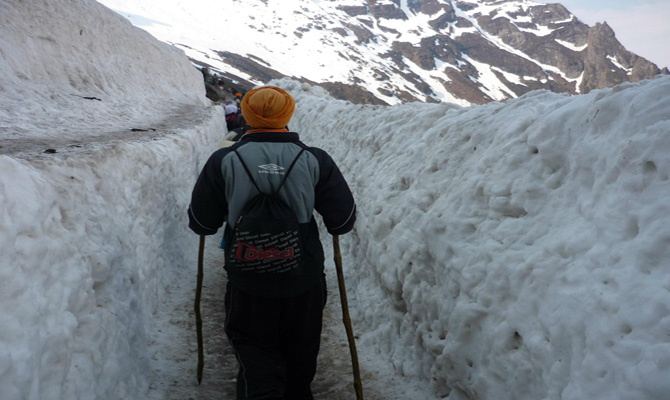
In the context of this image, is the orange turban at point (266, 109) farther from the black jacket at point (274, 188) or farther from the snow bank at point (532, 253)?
the snow bank at point (532, 253)

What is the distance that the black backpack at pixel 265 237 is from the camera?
8.55 feet

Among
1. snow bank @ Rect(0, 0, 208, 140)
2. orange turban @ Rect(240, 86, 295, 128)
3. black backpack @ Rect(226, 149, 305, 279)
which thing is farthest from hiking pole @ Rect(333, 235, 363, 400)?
snow bank @ Rect(0, 0, 208, 140)

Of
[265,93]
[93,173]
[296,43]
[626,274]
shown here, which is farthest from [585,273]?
[296,43]

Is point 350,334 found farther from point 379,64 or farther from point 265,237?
point 379,64

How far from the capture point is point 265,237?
2.61m

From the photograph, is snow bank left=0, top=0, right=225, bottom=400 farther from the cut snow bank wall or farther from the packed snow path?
the packed snow path

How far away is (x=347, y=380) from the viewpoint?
3.64 m

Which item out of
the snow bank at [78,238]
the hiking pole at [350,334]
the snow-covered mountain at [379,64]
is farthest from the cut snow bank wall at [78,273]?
the snow-covered mountain at [379,64]

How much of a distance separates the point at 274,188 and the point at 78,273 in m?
1.31

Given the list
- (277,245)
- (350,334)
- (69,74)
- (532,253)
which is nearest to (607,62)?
(69,74)

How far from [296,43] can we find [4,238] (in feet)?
667

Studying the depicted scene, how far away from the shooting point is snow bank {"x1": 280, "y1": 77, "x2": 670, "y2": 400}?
1.93 metres

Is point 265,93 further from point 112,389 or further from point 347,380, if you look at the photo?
point 347,380

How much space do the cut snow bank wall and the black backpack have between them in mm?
972
